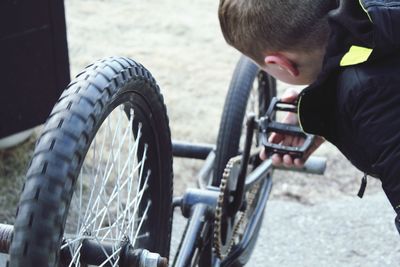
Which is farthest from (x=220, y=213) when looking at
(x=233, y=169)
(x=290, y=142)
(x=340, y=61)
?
(x=340, y=61)

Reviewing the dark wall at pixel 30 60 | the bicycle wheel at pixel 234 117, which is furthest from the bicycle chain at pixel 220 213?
the dark wall at pixel 30 60

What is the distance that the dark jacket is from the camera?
4.46ft

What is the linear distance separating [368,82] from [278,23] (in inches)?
10.7

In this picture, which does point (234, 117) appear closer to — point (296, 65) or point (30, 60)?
point (296, 65)

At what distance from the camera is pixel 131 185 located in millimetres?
1759

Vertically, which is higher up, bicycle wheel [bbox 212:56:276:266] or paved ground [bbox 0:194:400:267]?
bicycle wheel [bbox 212:56:276:266]

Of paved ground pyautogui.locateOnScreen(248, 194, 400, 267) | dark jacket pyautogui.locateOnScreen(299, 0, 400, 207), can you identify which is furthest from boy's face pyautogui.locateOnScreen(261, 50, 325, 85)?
paved ground pyautogui.locateOnScreen(248, 194, 400, 267)

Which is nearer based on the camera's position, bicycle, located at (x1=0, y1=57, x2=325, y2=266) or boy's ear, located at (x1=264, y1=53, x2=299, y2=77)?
bicycle, located at (x1=0, y1=57, x2=325, y2=266)

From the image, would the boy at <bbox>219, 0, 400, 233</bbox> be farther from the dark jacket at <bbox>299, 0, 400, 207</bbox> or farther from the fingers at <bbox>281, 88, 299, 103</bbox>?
the fingers at <bbox>281, 88, 299, 103</bbox>

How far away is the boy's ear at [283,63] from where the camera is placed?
63.8 inches

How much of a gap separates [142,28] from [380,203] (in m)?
2.50

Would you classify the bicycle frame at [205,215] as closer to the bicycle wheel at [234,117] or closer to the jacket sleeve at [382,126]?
the bicycle wheel at [234,117]

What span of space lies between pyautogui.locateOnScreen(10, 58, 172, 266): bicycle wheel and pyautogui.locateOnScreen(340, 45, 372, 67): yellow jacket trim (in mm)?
407

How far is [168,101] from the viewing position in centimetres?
401
